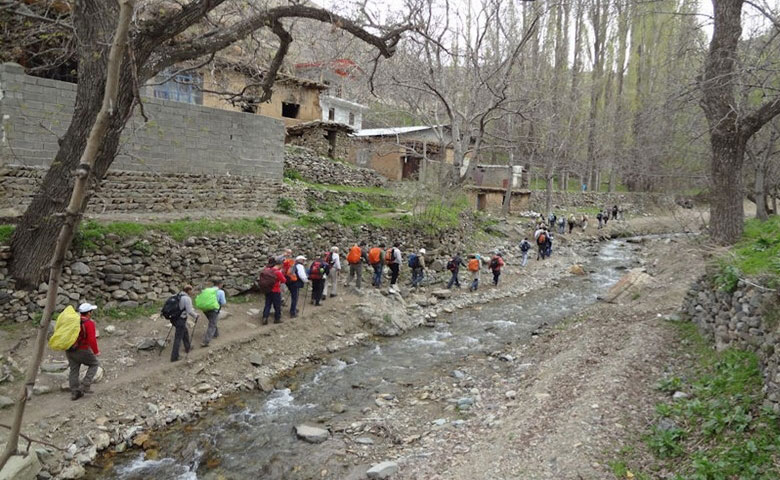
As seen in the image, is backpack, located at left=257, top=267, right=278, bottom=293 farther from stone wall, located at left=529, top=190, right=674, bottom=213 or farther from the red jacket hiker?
stone wall, located at left=529, top=190, right=674, bottom=213

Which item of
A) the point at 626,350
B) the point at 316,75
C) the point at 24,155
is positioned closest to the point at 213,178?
the point at 24,155

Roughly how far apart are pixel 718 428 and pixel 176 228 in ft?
37.4

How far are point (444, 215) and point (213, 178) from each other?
1051 cm

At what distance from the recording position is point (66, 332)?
7297 mm

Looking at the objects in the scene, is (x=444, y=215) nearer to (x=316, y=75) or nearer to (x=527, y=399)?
(x=527, y=399)

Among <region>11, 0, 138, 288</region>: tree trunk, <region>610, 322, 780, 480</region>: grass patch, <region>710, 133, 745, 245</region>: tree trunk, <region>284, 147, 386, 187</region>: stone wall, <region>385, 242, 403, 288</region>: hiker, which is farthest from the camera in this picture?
<region>284, 147, 386, 187</region>: stone wall

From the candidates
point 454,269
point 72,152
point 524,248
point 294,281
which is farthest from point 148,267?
point 524,248

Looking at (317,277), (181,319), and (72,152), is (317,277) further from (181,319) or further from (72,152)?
(72,152)

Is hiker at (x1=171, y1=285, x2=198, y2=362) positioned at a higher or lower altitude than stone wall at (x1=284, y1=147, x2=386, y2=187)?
lower

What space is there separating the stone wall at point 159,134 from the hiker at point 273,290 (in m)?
3.58

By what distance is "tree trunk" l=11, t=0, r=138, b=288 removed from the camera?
338 inches

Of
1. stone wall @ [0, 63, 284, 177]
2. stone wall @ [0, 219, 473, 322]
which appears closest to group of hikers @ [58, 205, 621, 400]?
stone wall @ [0, 219, 473, 322]

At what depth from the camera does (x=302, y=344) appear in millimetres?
11164

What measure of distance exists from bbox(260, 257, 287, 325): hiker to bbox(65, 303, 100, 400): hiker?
3.88 m
